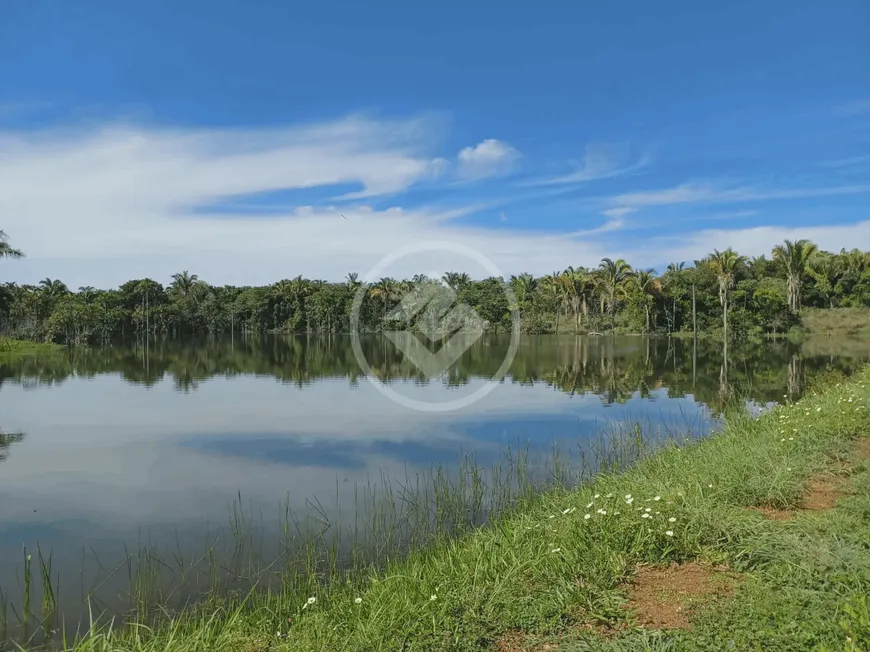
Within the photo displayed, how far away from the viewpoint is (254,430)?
16.0 m

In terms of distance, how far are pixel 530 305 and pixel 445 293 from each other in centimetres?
1065

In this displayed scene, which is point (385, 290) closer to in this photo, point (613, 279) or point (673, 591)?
point (613, 279)

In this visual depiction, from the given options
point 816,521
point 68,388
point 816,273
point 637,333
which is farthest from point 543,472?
point 816,273

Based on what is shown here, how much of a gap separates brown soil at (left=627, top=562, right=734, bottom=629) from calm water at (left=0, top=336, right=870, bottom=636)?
18.0 feet

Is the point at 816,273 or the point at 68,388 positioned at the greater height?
the point at 816,273

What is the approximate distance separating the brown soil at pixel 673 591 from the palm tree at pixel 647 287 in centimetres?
6243

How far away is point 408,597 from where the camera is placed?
4848 millimetres

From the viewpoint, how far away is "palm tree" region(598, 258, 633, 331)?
228 ft

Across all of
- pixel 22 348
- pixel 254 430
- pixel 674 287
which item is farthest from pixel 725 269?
pixel 22 348

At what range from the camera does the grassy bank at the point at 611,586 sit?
386 cm

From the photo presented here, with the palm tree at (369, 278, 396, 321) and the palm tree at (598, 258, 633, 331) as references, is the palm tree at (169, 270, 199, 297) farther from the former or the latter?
the palm tree at (598, 258, 633, 331)

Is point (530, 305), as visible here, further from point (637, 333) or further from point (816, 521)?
point (816, 521)

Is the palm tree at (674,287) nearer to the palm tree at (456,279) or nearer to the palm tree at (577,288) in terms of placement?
the palm tree at (577,288)

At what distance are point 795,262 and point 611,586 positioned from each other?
6467cm
